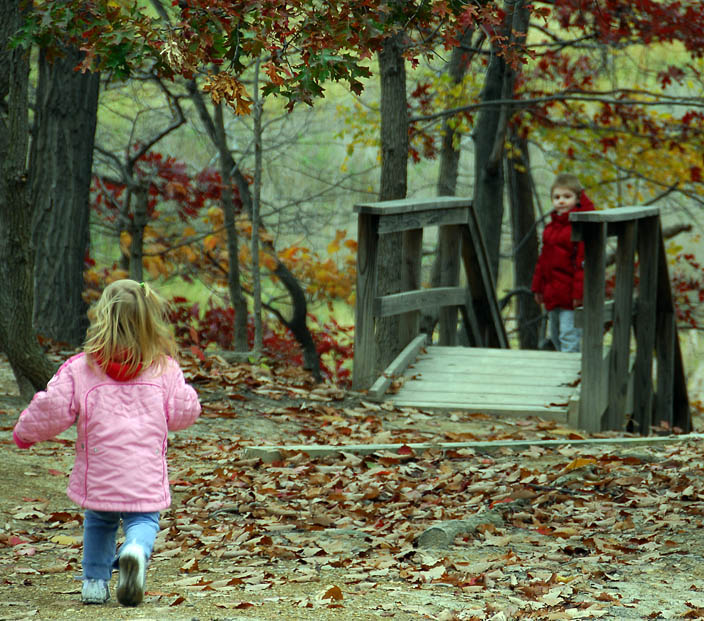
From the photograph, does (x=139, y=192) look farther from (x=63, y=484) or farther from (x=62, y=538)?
(x=62, y=538)

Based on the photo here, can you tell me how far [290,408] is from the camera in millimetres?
6816

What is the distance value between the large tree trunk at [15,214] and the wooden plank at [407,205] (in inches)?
91.0

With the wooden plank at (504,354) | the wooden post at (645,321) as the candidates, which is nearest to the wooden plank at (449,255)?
the wooden plank at (504,354)

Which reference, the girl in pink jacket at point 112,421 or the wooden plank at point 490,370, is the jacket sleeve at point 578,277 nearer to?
the wooden plank at point 490,370

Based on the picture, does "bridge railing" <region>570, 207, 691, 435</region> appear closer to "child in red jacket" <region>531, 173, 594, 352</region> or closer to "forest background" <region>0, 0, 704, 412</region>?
"child in red jacket" <region>531, 173, 594, 352</region>

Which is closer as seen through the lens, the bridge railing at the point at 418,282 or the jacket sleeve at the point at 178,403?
the jacket sleeve at the point at 178,403

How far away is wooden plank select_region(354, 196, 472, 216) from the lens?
6.83 metres

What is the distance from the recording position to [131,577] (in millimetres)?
2945

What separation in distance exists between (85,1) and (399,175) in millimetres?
4377

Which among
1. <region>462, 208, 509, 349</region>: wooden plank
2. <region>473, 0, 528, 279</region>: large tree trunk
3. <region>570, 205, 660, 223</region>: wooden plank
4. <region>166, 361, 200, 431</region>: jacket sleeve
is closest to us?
<region>166, 361, 200, 431</region>: jacket sleeve

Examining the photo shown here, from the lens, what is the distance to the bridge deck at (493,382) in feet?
22.8

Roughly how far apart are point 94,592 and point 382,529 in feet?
4.82

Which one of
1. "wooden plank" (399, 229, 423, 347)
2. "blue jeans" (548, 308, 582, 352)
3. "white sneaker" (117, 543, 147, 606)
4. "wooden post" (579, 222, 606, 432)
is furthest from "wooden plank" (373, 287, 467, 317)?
"white sneaker" (117, 543, 147, 606)

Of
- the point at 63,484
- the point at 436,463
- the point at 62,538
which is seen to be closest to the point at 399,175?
the point at 436,463
